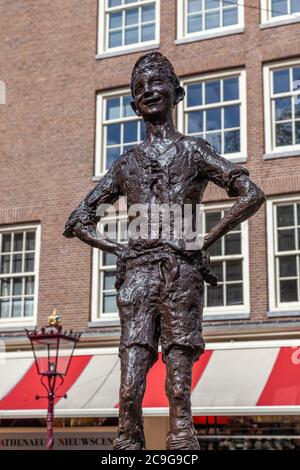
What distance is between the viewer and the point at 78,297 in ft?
55.4

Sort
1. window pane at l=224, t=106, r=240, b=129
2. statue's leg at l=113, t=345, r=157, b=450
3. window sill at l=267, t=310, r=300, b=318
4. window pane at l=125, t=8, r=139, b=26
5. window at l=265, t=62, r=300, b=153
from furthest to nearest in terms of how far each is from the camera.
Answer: window pane at l=125, t=8, r=139, b=26, window pane at l=224, t=106, r=240, b=129, window at l=265, t=62, r=300, b=153, window sill at l=267, t=310, r=300, b=318, statue's leg at l=113, t=345, r=157, b=450

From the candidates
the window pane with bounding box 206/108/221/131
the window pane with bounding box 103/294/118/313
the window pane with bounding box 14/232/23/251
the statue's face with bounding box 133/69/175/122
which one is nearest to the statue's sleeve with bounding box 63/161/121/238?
the statue's face with bounding box 133/69/175/122

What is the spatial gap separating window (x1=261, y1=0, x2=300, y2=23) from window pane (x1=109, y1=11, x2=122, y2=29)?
355cm

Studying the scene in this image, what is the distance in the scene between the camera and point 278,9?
16.9 meters

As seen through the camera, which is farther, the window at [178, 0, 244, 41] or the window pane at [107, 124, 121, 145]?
the window pane at [107, 124, 121, 145]

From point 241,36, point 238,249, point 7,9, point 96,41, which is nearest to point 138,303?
point 238,249

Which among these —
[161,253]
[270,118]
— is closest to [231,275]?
[270,118]

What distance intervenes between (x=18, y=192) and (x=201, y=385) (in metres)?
6.57

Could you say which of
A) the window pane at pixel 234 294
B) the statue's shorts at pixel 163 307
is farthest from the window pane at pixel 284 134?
the statue's shorts at pixel 163 307

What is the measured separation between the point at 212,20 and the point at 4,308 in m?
8.04

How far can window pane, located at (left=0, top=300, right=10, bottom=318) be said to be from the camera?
17.7 m

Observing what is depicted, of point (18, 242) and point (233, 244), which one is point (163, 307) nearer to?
point (233, 244)

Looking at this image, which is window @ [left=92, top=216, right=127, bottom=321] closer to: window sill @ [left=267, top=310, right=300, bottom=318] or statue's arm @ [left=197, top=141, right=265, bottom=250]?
window sill @ [left=267, top=310, right=300, bottom=318]

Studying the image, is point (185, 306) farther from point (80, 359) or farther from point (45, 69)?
point (45, 69)
